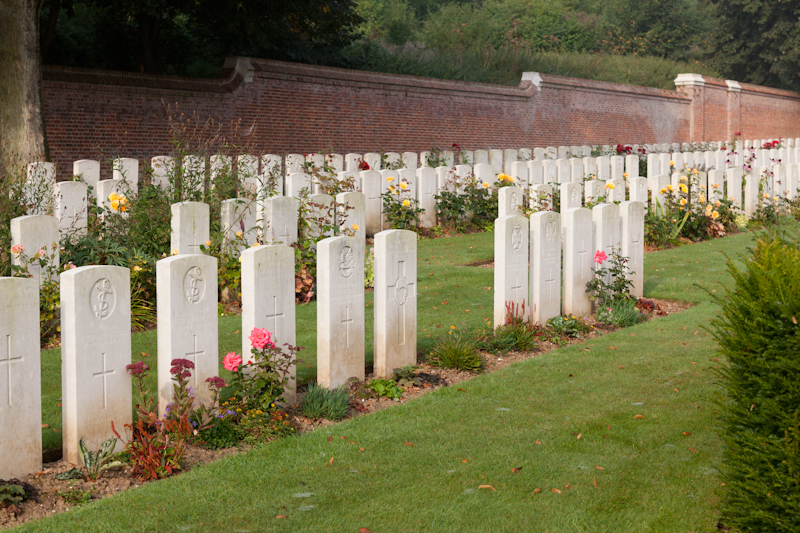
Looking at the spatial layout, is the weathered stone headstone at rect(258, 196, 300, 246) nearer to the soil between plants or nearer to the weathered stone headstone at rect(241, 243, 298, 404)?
the soil between plants

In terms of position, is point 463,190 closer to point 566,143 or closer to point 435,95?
point 435,95

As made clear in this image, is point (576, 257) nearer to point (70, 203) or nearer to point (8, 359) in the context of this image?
point (8, 359)

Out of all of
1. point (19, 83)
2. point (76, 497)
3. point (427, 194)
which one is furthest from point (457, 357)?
point (19, 83)

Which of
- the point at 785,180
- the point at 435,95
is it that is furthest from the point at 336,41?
the point at 785,180

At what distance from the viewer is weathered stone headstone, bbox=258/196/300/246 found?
797cm

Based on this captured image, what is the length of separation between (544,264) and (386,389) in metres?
2.13

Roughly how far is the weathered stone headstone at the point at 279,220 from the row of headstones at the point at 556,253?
2.49 m

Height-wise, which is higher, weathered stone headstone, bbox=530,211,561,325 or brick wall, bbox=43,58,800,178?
brick wall, bbox=43,58,800,178

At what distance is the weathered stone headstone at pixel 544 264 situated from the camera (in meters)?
6.68

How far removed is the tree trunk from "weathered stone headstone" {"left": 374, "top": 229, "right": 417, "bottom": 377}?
21.8 ft

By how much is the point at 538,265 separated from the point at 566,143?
20.4m

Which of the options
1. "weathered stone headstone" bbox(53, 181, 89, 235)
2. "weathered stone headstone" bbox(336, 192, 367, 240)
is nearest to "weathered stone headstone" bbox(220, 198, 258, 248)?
"weathered stone headstone" bbox(336, 192, 367, 240)

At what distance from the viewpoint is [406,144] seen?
67.4 ft

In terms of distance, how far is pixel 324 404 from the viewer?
483cm
